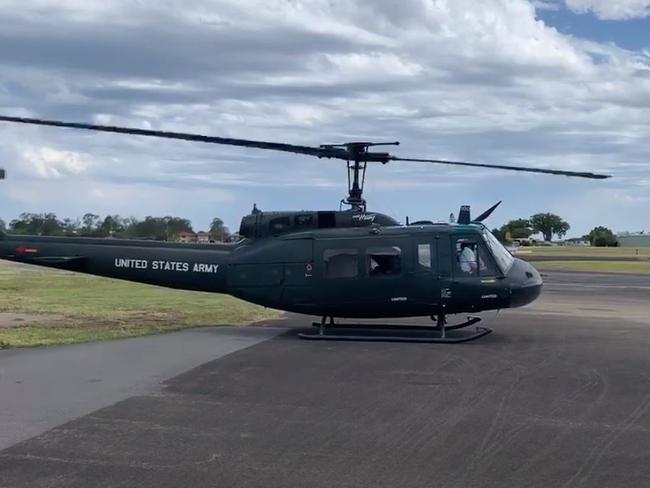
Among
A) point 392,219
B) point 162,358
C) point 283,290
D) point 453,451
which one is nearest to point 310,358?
point 162,358

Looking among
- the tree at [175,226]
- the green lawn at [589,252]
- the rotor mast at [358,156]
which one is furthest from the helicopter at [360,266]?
the green lawn at [589,252]

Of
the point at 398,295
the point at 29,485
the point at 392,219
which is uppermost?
the point at 392,219

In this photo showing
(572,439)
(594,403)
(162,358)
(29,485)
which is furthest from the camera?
(162,358)

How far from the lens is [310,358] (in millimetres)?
12336

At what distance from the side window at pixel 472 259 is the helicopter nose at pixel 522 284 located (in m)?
0.43

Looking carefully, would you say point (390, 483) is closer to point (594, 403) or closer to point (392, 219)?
point (594, 403)

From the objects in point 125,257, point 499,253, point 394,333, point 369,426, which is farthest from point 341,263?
point 369,426

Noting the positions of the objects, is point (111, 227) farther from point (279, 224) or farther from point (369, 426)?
point (369, 426)

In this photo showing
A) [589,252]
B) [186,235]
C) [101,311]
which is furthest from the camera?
[589,252]

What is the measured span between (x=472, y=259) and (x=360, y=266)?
1.97 m

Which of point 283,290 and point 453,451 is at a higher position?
point 283,290

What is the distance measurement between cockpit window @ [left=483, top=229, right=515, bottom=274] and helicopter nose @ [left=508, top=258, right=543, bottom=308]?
112 mm

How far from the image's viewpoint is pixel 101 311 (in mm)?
19234

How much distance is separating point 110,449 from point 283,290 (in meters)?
8.35
